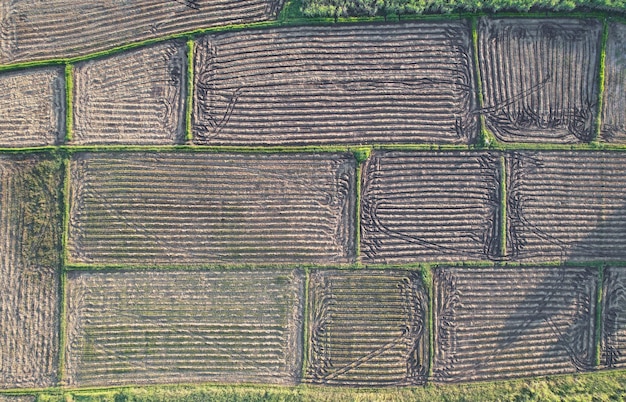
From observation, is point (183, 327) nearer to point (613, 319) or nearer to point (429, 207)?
point (429, 207)

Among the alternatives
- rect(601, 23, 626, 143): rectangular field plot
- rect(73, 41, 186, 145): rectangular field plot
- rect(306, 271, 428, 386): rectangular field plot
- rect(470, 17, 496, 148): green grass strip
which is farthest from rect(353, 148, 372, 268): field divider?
rect(601, 23, 626, 143): rectangular field plot

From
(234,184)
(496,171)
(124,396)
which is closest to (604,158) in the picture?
(496,171)

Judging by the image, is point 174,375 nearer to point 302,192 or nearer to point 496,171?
point 302,192

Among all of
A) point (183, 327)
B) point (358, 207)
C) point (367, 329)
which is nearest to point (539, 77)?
point (358, 207)

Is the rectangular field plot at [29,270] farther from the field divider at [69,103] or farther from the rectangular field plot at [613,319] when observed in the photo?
the rectangular field plot at [613,319]

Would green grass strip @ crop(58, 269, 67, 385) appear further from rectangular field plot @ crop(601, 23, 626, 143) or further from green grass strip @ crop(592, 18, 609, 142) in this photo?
A: rectangular field plot @ crop(601, 23, 626, 143)

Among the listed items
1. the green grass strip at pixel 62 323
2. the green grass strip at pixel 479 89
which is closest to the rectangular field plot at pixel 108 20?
the green grass strip at pixel 479 89
